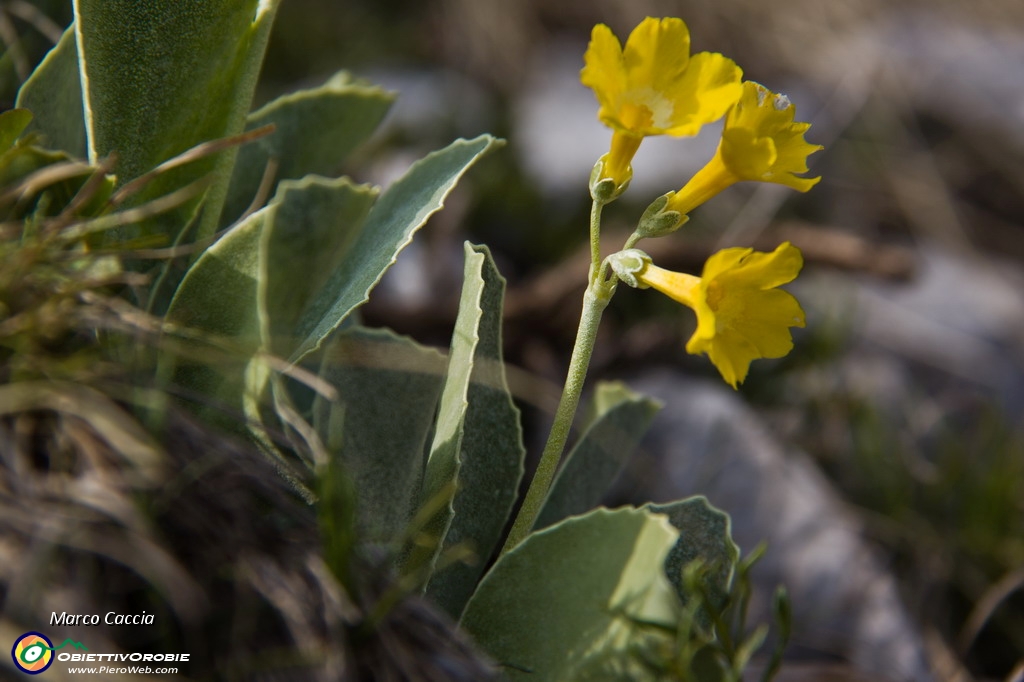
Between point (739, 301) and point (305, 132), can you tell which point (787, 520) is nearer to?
point (739, 301)

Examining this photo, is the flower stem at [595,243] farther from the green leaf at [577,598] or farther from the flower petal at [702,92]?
the green leaf at [577,598]

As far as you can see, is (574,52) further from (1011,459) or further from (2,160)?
(2,160)

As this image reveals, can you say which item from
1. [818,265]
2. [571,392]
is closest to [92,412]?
[571,392]

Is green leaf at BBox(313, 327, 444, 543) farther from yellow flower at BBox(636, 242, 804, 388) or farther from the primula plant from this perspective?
yellow flower at BBox(636, 242, 804, 388)

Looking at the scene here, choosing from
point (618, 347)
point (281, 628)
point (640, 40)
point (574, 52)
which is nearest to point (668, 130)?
point (640, 40)

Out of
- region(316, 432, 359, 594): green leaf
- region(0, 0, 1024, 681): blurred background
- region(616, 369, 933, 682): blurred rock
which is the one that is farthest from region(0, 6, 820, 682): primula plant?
region(616, 369, 933, 682): blurred rock

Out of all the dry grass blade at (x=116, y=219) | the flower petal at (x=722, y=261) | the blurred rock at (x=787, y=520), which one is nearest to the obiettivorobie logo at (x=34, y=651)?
the dry grass blade at (x=116, y=219)
